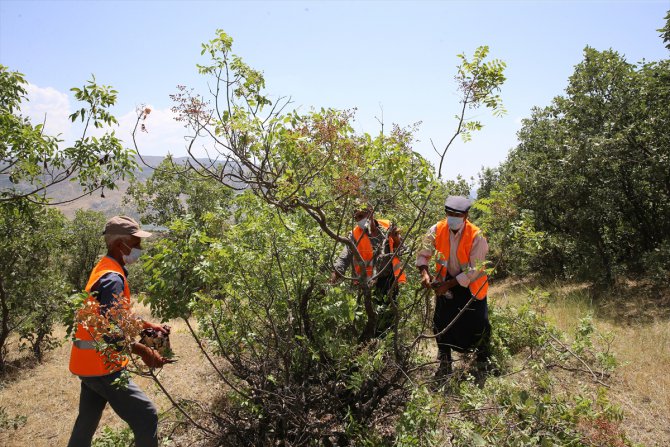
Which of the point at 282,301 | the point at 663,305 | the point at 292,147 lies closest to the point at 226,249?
the point at 282,301

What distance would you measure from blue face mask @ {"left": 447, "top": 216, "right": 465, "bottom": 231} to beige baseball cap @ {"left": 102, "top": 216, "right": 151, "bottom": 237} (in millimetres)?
2483

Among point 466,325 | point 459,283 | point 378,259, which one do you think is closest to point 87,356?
point 378,259

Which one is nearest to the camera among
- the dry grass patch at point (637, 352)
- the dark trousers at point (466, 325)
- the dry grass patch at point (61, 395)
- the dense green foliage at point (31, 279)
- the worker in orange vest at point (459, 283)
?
the dry grass patch at point (637, 352)

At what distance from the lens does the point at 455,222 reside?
12.2 feet

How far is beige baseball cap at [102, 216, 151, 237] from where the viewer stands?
2.94 meters

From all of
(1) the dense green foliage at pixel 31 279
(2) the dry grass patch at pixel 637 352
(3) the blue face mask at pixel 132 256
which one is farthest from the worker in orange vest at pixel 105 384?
(1) the dense green foliage at pixel 31 279

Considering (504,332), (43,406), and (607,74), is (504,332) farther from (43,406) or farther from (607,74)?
(607,74)

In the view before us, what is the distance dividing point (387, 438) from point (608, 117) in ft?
28.8

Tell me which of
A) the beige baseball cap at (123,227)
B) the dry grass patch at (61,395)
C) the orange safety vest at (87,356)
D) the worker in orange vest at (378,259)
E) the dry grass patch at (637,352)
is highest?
the beige baseball cap at (123,227)

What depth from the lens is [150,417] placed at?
2.72m

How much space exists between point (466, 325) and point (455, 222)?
1021 mm

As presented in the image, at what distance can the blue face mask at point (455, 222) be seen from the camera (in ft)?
12.2

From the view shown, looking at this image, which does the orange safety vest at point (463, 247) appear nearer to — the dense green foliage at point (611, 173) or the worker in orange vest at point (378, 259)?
the worker in orange vest at point (378, 259)

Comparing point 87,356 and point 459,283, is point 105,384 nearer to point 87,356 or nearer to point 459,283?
point 87,356
